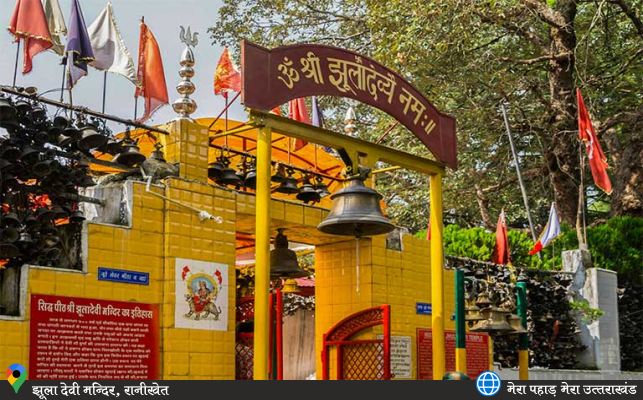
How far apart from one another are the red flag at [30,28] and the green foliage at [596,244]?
36.8ft

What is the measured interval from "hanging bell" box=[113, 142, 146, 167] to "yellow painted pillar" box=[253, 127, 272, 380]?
7.84 feet

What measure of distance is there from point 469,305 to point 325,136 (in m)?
4.45

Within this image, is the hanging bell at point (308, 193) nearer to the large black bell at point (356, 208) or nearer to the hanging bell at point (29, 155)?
the large black bell at point (356, 208)

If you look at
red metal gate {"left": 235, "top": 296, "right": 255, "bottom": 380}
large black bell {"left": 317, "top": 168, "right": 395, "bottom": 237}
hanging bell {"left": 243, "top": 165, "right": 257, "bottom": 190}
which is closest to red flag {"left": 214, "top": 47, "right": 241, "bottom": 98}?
hanging bell {"left": 243, "top": 165, "right": 257, "bottom": 190}

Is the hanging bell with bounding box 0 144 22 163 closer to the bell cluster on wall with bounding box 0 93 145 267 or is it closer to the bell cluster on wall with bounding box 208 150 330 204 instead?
the bell cluster on wall with bounding box 0 93 145 267

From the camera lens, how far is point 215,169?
37.7 feet

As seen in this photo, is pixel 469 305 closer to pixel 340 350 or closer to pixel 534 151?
pixel 340 350

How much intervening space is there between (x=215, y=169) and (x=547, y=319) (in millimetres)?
8896

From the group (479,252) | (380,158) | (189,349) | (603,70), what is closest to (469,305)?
(380,158)

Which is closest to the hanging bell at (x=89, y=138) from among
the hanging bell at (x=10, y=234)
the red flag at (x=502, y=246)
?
the hanging bell at (x=10, y=234)

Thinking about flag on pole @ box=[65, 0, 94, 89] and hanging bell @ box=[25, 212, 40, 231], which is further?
flag on pole @ box=[65, 0, 94, 89]

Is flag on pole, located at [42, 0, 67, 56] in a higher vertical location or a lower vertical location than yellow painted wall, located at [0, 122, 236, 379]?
higher

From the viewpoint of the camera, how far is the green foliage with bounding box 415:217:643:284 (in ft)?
65.7

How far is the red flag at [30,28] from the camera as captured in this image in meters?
→ 10.4
